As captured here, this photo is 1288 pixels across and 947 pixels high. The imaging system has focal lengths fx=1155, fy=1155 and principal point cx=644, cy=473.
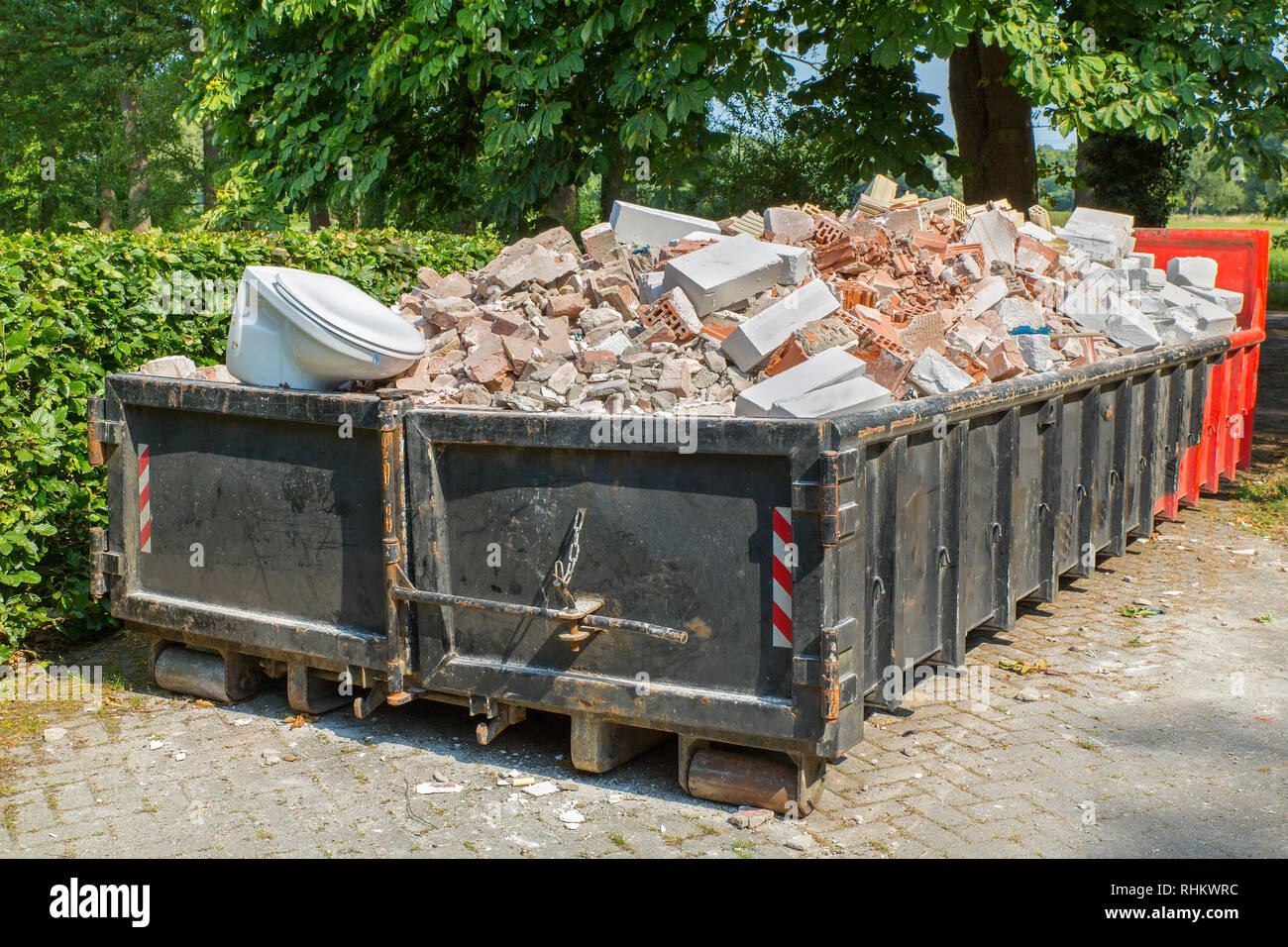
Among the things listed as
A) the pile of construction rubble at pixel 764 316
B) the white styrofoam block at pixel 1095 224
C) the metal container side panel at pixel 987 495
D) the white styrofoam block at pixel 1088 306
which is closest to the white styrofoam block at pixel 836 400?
the pile of construction rubble at pixel 764 316

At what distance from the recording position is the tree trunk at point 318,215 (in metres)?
11.0

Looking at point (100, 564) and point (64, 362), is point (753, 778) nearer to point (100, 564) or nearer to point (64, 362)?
point (100, 564)

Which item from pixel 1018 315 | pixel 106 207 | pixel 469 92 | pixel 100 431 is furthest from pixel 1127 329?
pixel 106 207

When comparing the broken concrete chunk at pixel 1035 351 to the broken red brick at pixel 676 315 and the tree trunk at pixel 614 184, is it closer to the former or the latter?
the broken red brick at pixel 676 315

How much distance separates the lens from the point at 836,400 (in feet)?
12.9

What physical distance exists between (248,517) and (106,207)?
88.9 feet

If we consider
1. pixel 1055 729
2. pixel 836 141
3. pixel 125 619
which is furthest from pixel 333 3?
pixel 1055 729

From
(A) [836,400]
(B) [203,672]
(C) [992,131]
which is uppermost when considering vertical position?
(C) [992,131]

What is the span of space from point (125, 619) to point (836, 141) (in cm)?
897

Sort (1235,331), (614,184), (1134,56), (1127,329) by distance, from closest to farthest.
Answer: (1127,329) < (1235,331) < (1134,56) < (614,184)

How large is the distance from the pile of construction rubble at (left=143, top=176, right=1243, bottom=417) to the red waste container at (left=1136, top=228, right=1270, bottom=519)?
1.71 m

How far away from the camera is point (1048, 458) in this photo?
5.23 metres

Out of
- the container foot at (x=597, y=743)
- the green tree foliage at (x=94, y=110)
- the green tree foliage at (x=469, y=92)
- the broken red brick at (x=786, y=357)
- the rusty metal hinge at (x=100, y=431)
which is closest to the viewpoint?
the container foot at (x=597, y=743)

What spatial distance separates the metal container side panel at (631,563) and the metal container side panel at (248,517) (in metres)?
0.30
